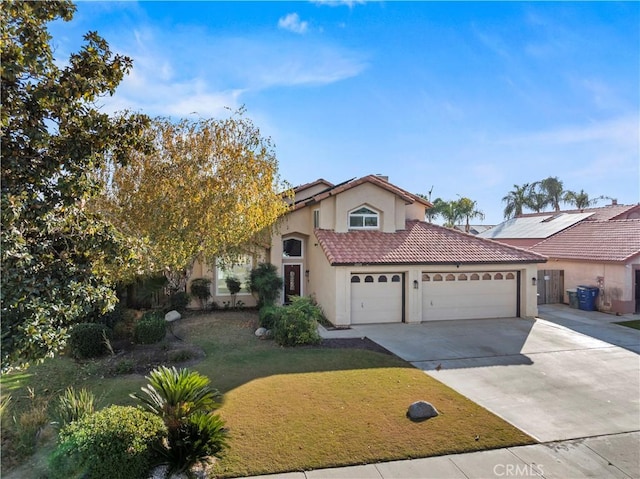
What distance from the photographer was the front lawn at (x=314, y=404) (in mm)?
6387

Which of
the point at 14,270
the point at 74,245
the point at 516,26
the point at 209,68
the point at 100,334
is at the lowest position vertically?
the point at 100,334

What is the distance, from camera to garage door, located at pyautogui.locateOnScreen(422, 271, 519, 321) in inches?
689

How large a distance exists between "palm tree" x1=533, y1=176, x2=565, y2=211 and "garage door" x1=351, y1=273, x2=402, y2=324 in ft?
139

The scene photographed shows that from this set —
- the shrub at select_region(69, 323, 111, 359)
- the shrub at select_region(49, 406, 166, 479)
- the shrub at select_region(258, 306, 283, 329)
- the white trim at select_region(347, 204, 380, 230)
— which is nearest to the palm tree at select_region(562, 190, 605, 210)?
the white trim at select_region(347, 204, 380, 230)

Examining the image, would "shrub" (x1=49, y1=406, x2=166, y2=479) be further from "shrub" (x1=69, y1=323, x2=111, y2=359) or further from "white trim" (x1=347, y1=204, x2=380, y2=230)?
"white trim" (x1=347, y1=204, x2=380, y2=230)

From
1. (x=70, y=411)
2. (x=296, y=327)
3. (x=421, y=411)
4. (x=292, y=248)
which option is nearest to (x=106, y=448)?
(x=70, y=411)

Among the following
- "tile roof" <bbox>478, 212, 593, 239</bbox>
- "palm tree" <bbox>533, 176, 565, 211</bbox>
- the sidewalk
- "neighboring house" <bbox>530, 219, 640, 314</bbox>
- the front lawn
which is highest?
"palm tree" <bbox>533, 176, 565, 211</bbox>

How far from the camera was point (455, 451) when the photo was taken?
6.43 meters

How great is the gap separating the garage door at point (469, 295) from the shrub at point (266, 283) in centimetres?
705

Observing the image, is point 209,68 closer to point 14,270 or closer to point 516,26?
point 14,270

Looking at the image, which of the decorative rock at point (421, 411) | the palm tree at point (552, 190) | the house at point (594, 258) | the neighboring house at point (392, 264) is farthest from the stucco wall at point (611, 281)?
the palm tree at point (552, 190)

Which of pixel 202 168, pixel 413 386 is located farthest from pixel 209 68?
pixel 413 386

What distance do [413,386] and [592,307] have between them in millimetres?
15947

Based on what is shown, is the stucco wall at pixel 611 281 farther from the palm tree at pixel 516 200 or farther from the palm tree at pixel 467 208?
the palm tree at pixel 467 208
